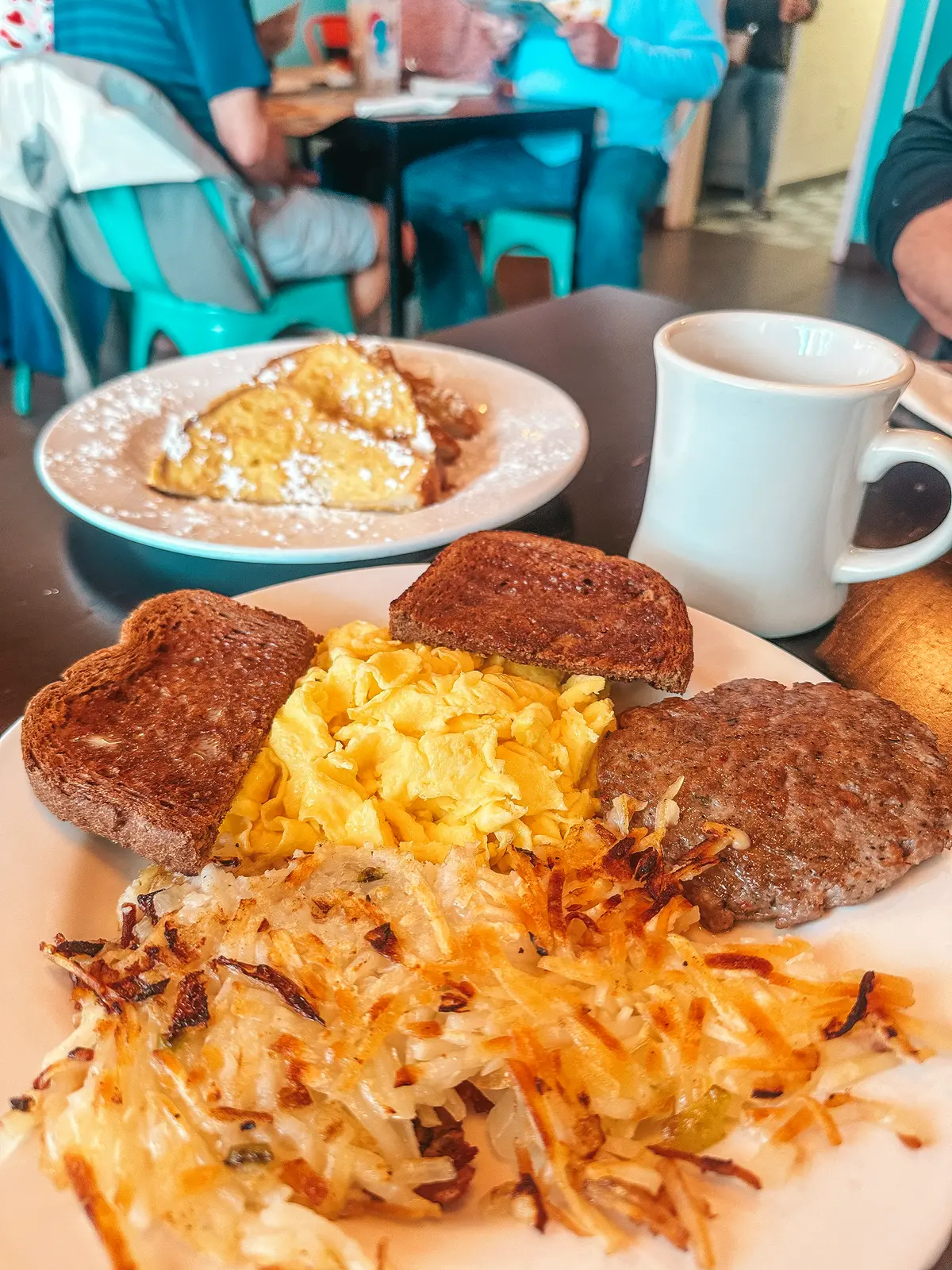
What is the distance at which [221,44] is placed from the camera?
3318 millimetres

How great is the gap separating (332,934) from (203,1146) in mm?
186

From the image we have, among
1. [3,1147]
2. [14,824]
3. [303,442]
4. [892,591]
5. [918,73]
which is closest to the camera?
[3,1147]

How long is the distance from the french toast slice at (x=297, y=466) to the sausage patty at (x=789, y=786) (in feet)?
2.39

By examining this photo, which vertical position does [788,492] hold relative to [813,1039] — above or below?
above

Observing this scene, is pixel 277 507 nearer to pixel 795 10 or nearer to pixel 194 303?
pixel 194 303

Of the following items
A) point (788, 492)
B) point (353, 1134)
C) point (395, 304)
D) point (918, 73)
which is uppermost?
point (918, 73)

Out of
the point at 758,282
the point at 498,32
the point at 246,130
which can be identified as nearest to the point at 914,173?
the point at 246,130

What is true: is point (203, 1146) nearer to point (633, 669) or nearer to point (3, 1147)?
point (3, 1147)

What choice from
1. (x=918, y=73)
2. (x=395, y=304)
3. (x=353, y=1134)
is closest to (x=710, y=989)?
(x=353, y=1134)

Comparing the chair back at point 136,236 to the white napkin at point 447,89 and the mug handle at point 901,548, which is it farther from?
the mug handle at point 901,548

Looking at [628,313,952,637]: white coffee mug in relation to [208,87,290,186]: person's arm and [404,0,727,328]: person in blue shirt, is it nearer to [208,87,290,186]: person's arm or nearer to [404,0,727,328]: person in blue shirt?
[208,87,290,186]: person's arm

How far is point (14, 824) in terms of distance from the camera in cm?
89

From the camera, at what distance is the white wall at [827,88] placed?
8656mm

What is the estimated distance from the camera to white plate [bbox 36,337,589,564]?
4.54ft
